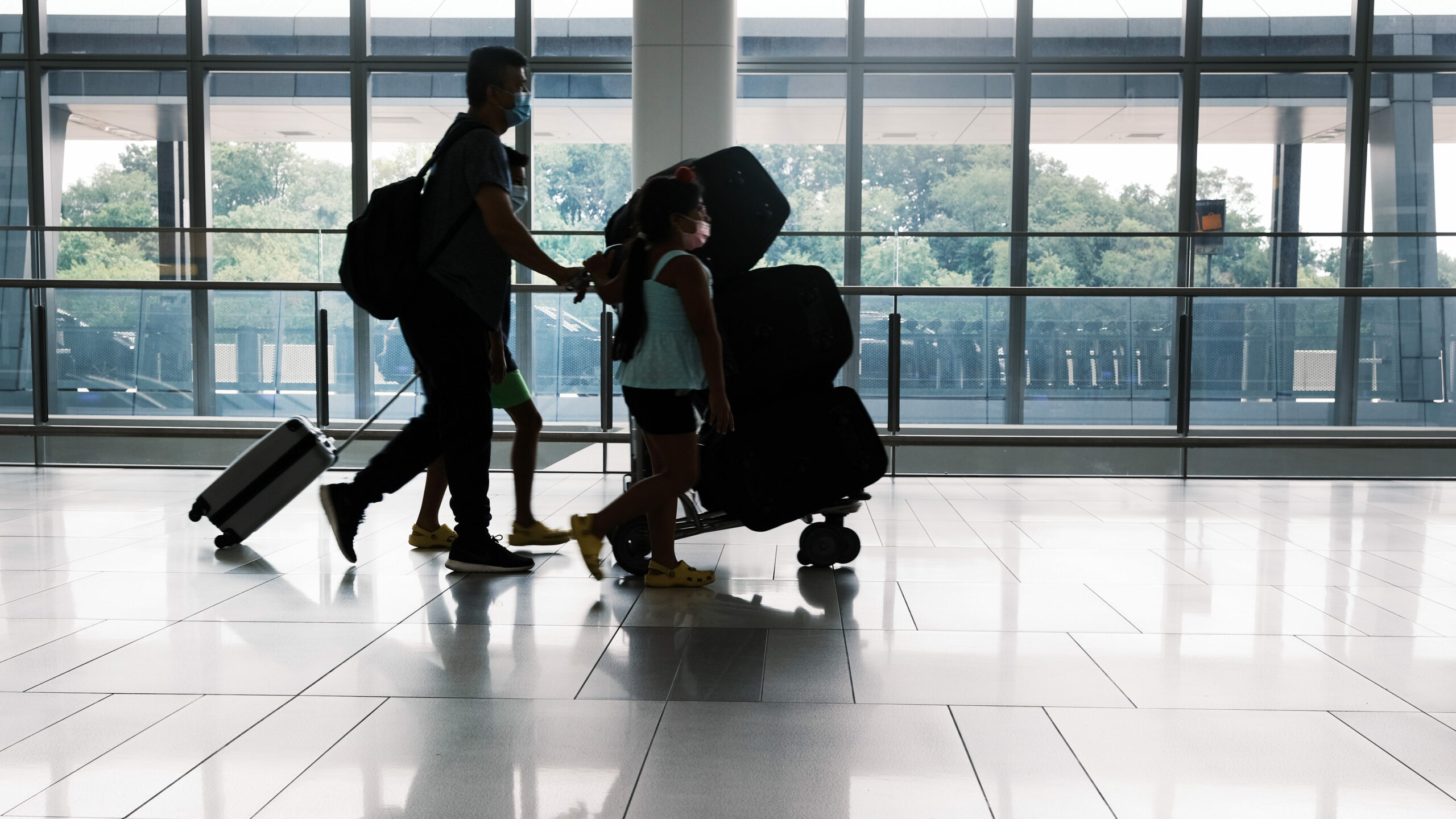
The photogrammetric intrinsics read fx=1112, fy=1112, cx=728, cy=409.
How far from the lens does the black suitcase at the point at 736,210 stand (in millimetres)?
3445

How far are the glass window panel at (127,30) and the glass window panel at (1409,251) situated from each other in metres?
9.23

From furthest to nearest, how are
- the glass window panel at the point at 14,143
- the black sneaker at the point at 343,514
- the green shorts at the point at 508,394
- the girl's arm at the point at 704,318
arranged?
the glass window panel at the point at 14,143
the green shorts at the point at 508,394
the black sneaker at the point at 343,514
the girl's arm at the point at 704,318

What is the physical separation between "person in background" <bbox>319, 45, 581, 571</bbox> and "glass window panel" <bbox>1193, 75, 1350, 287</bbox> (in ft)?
24.0

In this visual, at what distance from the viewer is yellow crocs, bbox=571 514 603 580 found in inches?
125

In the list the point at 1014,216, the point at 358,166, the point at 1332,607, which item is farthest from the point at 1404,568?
the point at 358,166

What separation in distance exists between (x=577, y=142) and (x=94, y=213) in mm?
4165

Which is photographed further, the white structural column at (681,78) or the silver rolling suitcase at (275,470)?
the white structural column at (681,78)

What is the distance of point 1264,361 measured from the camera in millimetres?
6414

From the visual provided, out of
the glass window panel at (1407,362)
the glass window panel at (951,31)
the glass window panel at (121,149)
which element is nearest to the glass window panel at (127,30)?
the glass window panel at (121,149)

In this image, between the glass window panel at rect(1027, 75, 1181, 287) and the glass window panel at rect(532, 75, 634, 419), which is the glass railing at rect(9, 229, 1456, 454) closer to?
the glass window panel at rect(1027, 75, 1181, 287)

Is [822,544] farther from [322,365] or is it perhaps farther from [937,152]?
[937,152]

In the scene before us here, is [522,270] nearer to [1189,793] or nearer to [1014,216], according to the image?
[1014,216]

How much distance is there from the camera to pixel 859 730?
2049 mm

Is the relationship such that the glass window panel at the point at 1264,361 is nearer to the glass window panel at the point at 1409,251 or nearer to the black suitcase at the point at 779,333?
the glass window panel at the point at 1409,251
